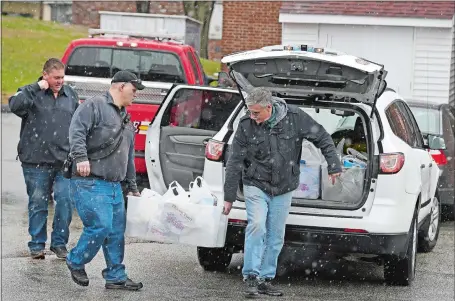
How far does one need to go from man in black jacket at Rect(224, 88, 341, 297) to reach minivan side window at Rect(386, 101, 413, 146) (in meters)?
0.78

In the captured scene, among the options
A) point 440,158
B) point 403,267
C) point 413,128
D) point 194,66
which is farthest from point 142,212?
point 194,66

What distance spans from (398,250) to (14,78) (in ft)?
86.7

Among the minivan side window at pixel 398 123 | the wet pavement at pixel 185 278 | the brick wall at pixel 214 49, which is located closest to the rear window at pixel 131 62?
the wet pavement at pixel 185 278

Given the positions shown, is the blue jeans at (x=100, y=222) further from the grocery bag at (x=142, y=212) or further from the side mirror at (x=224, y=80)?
the side mirror at (x=224, y=80)

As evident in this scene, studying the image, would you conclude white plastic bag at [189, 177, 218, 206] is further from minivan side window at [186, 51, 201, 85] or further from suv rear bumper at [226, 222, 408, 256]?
minivan side window at [186, 51, 201, 85]

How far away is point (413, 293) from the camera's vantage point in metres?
9.08

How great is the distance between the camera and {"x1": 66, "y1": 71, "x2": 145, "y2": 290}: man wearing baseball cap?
327 inches

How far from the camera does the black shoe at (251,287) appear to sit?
28.0ft

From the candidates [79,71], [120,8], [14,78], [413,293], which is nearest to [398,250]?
[413,293]

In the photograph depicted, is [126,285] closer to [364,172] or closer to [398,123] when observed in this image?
[364,172]

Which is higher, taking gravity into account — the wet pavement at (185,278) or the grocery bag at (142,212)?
the grocery bag at (142,212)

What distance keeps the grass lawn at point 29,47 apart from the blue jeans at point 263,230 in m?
22.7

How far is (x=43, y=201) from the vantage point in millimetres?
9727

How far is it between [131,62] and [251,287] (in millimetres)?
6543
